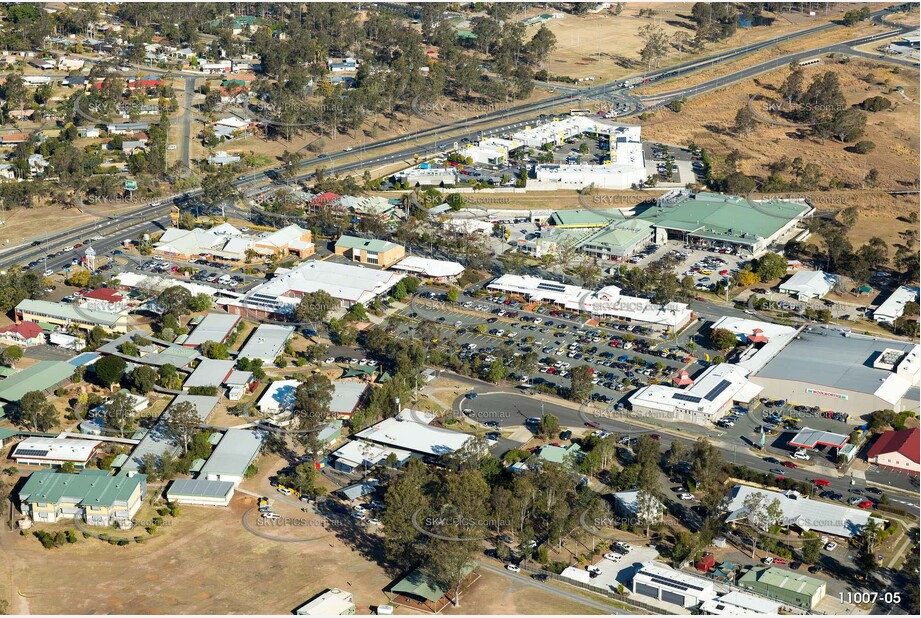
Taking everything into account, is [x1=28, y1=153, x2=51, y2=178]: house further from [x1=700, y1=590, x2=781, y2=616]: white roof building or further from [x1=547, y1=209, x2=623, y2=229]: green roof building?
[x1=700, y1=590, x2=781, y2=616]: white roof building

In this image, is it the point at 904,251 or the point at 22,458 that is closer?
the point at 22,458

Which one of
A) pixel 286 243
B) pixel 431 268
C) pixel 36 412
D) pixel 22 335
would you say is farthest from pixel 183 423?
pixel 286 243

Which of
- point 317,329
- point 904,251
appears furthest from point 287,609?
point 904,251

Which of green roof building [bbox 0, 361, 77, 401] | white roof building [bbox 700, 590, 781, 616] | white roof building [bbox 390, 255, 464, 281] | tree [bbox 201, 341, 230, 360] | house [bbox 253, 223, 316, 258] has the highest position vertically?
white roof building [bbox 700, 590, 781, 616]

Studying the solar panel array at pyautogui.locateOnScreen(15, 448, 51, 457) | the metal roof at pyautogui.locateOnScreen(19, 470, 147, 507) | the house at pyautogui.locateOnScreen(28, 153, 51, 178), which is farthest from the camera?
the house at pyautogui.locateOnScreen(28, 153, 51, 178)

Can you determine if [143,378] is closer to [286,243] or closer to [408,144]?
[286,243]

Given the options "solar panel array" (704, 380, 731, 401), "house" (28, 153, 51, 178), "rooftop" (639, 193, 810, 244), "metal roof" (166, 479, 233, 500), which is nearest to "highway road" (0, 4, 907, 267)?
"house" (28, 153, 51, 178)

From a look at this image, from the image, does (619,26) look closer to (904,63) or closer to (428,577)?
(904,63)
